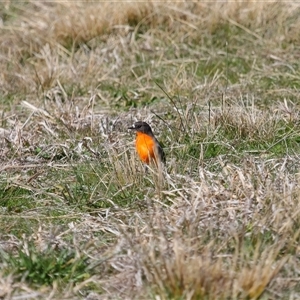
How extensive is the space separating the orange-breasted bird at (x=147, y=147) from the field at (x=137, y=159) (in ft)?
0.58

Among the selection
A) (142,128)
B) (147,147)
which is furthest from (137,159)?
(142,128)

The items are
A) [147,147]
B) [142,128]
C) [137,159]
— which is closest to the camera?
[137,159]

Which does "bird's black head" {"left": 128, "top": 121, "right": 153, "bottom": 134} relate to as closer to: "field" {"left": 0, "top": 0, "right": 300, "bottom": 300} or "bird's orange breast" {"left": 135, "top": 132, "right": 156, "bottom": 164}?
"bird's orange breast" {"left": 135, "top": 132, "right": 156, "bottom": 164}

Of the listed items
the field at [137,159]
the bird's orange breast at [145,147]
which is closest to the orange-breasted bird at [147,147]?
the bird's orange breast at [145,147]

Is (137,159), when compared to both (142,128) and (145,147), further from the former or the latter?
(142,128)

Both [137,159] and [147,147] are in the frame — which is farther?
[147,147]

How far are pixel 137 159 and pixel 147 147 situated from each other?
156 millimetres

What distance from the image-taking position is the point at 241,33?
1054 centimetres

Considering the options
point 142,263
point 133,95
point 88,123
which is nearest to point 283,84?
point 133,95

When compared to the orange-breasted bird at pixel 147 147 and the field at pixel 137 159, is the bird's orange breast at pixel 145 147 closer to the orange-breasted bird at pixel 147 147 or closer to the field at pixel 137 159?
the orange-breasted bird at pixel 147 147

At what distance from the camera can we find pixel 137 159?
663 centimetres

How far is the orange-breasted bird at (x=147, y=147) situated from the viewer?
667 centimetres

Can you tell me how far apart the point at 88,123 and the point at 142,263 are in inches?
134

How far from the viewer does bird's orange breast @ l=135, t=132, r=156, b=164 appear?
6723mm
